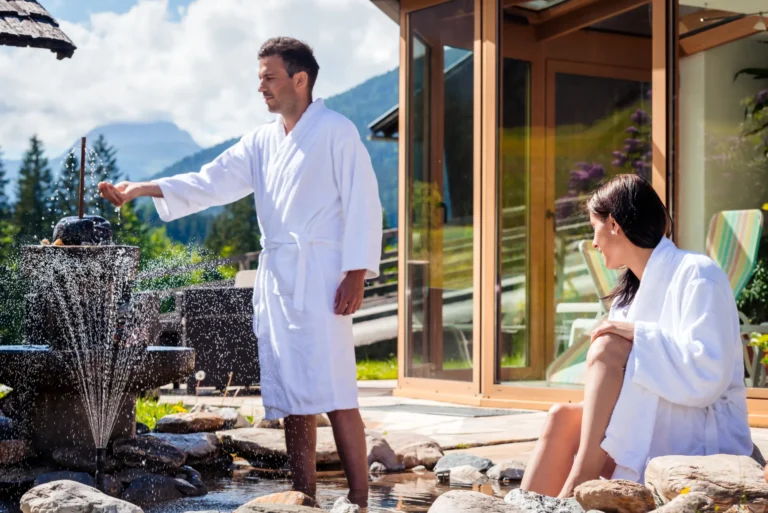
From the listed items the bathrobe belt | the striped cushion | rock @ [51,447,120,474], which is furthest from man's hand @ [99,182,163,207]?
the striped cushion

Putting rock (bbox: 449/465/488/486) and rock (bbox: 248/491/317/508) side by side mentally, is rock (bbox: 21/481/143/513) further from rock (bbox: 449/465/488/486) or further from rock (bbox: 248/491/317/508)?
rock (bbox: 449/465/488/486)

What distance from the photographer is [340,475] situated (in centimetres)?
407

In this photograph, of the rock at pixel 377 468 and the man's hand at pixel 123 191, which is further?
the rock at pixel 377 468

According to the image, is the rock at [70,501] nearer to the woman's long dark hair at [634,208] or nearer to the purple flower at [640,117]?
the woman's long dark hair at [634,208]

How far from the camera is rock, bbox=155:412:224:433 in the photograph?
480cm

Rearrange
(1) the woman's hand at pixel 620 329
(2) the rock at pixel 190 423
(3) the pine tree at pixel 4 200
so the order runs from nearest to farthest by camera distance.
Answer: (1) the woman's hand at pixel 620 329 < (2) the rock at pixel 190 423 < (3) the pine tree at pixel 4 200

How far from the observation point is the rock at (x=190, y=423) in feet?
15.7

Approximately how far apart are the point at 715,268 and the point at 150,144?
150399mm

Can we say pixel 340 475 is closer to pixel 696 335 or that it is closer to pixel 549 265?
pixel 696 335

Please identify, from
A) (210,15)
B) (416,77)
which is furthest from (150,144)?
(416,77)

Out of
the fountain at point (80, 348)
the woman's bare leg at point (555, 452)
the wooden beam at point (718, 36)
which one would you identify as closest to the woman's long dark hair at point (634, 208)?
the woman's bare leg at point (555, 452)

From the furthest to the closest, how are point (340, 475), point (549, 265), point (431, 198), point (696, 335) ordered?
point (431, 198) < point (549, 265) < point (340, 475) < point (696, 335)

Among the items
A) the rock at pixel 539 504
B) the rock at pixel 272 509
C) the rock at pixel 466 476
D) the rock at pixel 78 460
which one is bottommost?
the rock at pixel 466 476

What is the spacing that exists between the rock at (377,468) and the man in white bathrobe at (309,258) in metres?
0.67
